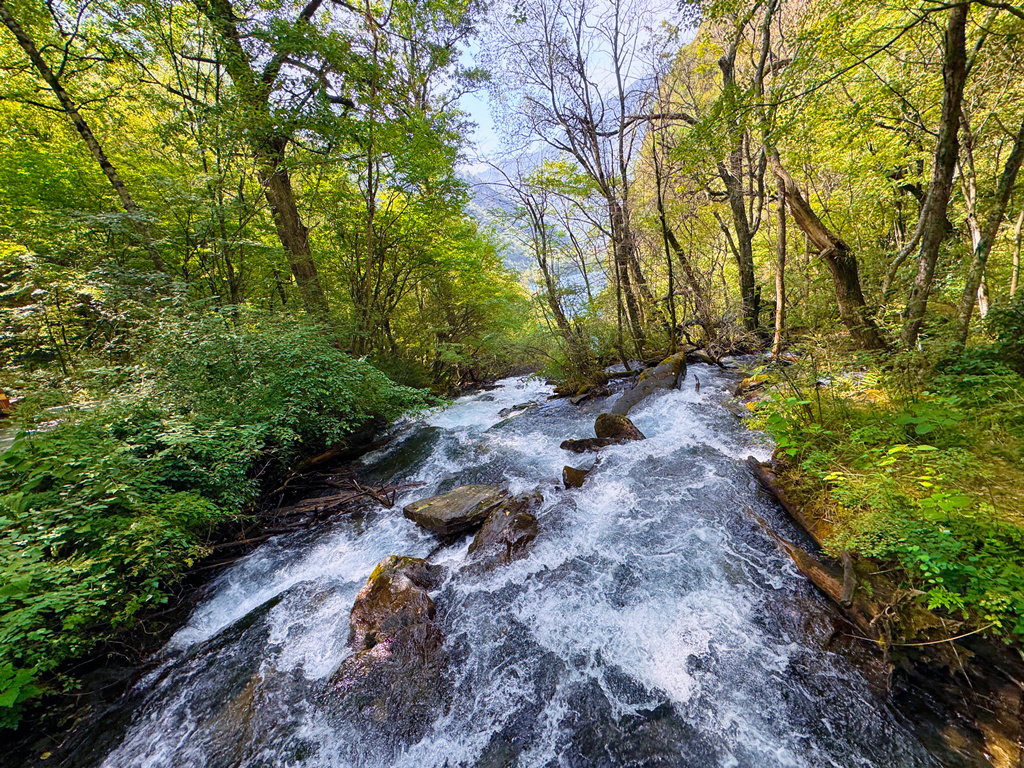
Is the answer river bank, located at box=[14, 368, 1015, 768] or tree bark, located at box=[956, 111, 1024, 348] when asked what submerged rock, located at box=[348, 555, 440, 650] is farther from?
tree bark, located at box=[956, 111, 1024, 348]

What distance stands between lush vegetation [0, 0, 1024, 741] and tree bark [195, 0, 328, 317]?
71 millimetres

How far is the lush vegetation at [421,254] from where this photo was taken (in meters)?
2.84

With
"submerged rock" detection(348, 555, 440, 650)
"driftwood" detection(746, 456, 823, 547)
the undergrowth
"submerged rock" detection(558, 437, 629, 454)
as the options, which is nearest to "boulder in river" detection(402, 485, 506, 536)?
"submerged rock" detection(348, 555, 440, 650)

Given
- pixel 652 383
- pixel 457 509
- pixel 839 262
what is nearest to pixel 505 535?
pixel 457 509

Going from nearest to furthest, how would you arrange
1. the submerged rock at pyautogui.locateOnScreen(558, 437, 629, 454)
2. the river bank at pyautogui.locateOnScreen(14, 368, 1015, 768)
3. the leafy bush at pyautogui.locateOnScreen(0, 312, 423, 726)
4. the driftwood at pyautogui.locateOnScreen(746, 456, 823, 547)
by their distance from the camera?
the river bank at pyautogui.locateOnScreen(14, 368, 1015, 768)
the leafy bush at pyautogui.locateOnScreen(0, 312, 423, 726)
the driftwood at pyautogui.locateOnScreen(746, 456, 823, 547)
the submerged rock at pyautogui.locateOnScreen(558, 437, 629, 454)

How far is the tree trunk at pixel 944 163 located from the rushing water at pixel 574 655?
2.54 meters

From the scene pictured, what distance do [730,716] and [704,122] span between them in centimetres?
667

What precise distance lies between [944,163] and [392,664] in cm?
771

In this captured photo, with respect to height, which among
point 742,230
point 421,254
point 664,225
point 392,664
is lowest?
point 392,664

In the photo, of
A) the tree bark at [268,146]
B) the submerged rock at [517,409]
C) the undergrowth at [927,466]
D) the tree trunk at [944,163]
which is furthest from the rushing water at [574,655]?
the tree bark at [268,146]

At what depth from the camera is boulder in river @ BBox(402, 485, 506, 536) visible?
4.53m

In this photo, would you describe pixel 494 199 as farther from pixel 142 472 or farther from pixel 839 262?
pixel 142 472

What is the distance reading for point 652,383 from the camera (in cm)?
836

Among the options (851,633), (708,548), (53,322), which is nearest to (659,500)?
(708,548)
